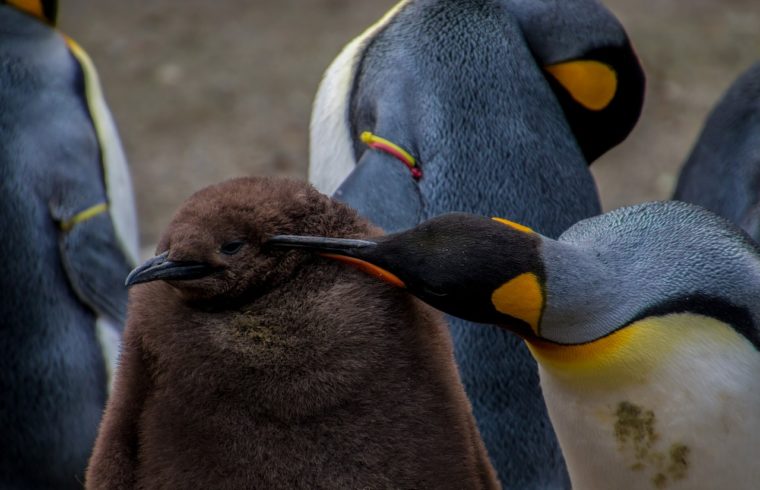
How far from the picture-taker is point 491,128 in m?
1.80

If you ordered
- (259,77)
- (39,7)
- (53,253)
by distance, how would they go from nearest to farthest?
(53,253) < (39,7) < (259,77)

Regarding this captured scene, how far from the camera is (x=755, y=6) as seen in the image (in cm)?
524

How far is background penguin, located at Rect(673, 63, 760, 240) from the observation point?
216 cm

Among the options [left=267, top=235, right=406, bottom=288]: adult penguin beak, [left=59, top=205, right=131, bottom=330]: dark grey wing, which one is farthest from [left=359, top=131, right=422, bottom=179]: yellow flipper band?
[left=59, top=205, right=131, bottom=330]: dark grey wing

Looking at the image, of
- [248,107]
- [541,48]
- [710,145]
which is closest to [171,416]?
[541,48]

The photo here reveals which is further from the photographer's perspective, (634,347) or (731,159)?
(731,159)

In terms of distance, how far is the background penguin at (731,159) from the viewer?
2.16 m

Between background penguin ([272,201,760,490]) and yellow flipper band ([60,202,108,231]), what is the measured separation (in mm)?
1089

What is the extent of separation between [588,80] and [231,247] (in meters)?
0.93

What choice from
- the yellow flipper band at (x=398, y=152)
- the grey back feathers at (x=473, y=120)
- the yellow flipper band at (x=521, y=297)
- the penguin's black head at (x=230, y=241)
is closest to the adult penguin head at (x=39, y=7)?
the grey back feathers at (x=473, y=120)

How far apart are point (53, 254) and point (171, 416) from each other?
111cm

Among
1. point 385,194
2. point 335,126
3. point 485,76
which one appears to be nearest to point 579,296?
point 385,194

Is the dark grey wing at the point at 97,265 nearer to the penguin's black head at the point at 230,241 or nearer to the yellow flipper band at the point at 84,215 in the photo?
the yellow flipper band at the point at 84,215

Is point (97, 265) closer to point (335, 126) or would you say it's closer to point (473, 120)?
point (335, 126)
